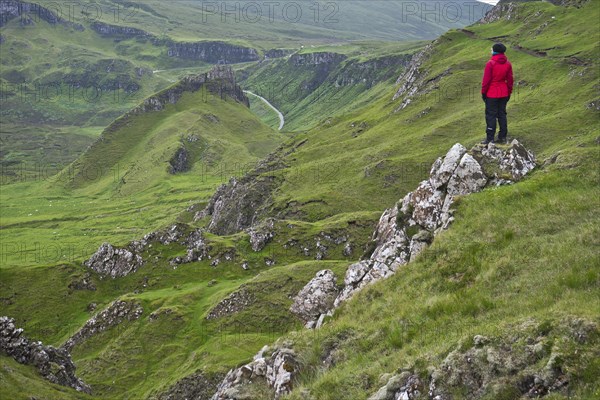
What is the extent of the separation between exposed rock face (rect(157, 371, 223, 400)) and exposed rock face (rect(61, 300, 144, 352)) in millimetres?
21303

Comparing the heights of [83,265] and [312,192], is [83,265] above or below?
below

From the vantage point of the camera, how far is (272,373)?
947 inches

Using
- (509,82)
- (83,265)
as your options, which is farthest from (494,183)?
(83,265)

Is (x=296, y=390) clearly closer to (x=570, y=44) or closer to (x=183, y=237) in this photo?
(x=183, y=237)

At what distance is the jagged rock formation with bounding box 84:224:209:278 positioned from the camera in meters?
89.4

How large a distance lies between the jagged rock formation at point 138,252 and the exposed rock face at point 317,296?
3778 cm

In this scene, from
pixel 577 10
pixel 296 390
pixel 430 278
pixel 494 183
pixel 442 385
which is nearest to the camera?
pixel 442 385

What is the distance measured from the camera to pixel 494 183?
114ft

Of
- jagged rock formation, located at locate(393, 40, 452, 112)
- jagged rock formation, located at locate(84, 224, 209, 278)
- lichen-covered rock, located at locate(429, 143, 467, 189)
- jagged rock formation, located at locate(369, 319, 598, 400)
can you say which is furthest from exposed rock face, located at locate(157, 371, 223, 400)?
jagged rock formation, located at locate(393, 40, 452, 112)

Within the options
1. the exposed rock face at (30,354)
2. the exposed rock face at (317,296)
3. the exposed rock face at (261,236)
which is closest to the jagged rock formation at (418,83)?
the exposed rock face at (261,236)

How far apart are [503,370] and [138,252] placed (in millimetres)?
83632

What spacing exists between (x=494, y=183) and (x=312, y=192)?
268 ft

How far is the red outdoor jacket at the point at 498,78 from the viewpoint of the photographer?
117 feet

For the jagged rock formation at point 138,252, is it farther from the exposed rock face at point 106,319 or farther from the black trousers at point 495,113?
the black trousers at point 495,113
